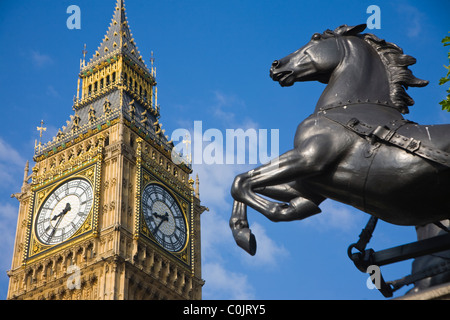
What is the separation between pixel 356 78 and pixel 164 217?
44053 mm

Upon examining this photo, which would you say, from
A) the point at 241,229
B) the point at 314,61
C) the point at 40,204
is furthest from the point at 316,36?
the point at 40,204

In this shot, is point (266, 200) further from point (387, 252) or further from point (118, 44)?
point (118, 44)

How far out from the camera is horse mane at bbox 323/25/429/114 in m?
8.76

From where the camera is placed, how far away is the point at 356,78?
29.1ft

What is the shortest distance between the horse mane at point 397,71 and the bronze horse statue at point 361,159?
11mm

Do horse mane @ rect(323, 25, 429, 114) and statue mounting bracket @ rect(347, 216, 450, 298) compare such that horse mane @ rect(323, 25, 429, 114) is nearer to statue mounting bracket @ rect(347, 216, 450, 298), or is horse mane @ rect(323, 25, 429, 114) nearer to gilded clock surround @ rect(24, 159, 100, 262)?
statue mounting bracket @ rect(347, 216, 450, 298)

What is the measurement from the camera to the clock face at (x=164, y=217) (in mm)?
51406

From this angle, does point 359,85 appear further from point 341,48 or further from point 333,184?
point 333,184

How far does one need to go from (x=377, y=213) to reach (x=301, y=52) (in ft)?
6.93

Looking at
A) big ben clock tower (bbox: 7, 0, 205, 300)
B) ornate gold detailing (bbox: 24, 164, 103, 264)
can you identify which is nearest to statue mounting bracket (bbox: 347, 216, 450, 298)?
big ben clock tower (bbox: 7, 0, 205, 300)

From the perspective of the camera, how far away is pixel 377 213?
821 cm

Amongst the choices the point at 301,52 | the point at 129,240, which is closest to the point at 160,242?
the point at 129,240

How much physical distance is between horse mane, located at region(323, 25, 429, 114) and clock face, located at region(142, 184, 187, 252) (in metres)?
42.5

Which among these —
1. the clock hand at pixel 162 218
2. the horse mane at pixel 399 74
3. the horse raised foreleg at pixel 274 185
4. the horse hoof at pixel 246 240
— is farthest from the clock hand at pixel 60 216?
the horse hoof at pixel 246 240
